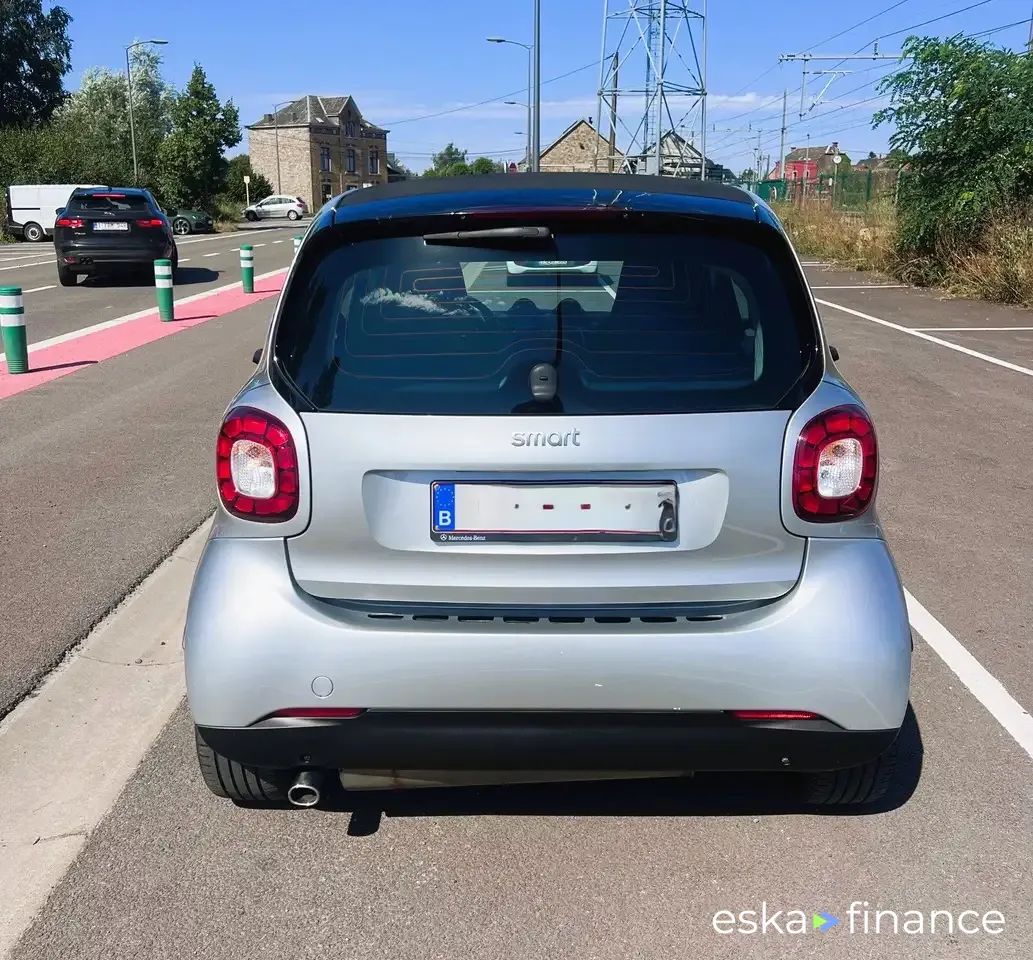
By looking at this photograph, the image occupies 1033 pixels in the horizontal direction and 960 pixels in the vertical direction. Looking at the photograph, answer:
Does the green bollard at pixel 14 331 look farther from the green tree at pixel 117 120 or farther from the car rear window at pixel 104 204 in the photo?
the green tree at pixel 117 120

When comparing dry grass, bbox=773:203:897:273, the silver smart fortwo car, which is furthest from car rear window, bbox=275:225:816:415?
dry grass, bbox=773:203:897:273

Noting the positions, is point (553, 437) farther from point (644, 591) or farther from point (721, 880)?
point (721, 880)

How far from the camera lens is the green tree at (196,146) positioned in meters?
64.9

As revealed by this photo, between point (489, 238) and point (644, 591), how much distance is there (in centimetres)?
96

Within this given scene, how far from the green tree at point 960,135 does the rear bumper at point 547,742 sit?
18865mm

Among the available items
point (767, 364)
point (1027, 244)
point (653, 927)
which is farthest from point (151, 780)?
point (1027, 244)

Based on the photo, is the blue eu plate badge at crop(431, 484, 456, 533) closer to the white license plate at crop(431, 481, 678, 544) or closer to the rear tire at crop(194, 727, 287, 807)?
the white license plate at crop(431, 481, 678, 544)

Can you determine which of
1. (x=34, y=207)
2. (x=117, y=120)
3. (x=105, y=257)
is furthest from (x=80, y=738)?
(x=117, y=120)

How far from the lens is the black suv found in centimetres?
2144

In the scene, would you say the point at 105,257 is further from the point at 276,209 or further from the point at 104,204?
the point at 276,209

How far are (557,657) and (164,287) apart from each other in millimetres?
14503

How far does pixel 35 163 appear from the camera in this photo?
54.6m

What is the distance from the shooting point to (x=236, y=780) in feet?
10.5

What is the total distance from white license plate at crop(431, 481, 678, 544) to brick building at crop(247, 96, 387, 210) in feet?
388
